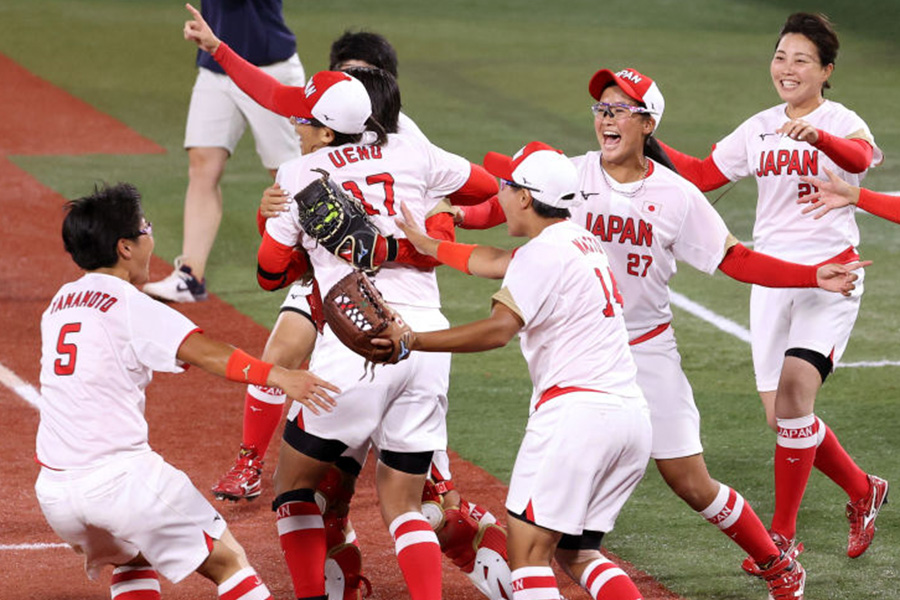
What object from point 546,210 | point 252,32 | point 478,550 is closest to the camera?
point 546,210

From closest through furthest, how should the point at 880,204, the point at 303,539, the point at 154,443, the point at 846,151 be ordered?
the point at 303,539 < the point at 880,204 < the point at 846,151 < the point at 154,443

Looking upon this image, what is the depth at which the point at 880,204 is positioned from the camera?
21.0 feet

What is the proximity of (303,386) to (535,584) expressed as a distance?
1014 mm

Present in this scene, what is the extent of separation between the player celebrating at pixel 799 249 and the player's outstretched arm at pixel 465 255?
1.76m

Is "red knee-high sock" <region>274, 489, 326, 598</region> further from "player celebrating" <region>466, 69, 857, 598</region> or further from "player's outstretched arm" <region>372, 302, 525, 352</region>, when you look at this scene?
"player celebrating" <region>466, 69, 857, 598</region>

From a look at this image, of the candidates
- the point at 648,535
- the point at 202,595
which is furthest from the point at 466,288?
the point at 202,595

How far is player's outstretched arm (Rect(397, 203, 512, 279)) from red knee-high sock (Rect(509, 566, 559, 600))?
103cm

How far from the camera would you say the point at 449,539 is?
6.26m

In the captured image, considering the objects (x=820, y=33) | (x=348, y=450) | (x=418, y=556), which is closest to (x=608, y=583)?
(x=418, y=556)

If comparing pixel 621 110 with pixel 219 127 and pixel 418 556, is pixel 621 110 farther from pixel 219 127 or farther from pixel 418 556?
pixel 219 127

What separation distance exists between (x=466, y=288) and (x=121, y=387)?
230 inches

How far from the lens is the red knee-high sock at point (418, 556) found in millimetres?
5613

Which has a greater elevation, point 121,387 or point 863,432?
point 121,387

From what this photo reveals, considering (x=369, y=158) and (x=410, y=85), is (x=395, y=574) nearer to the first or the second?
(x=369, y=158)
